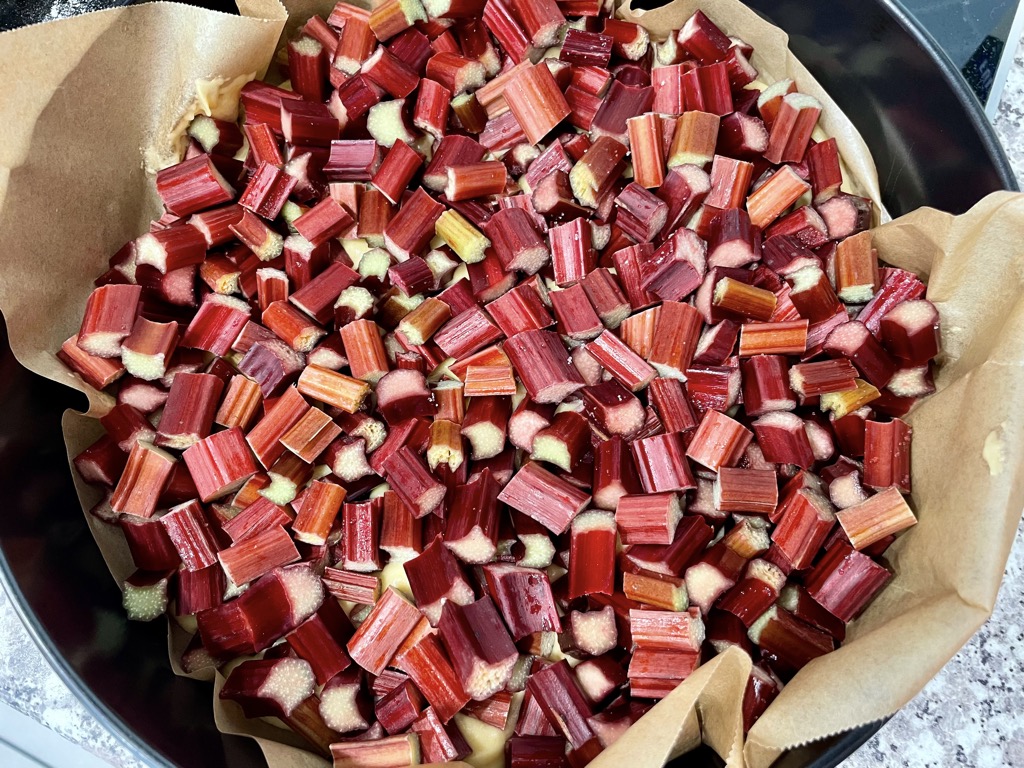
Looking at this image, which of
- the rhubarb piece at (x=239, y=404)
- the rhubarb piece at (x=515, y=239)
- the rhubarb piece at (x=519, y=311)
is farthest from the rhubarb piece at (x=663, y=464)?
the rhubarb piece at (x=239, y=404)

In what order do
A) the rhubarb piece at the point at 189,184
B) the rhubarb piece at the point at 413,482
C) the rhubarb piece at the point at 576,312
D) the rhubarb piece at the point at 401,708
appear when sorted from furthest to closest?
the rhubarb piece at the point at 189,184 → the rhubarb piece at the point at 576,312 → the rhubarb piece at the point at 413,482 → the rhubarb piece at the point at 401,708

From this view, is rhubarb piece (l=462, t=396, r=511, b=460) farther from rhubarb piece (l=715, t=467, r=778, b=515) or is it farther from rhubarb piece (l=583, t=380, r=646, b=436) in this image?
rhubarb piece (l=715, t=467, r=778, b=515)

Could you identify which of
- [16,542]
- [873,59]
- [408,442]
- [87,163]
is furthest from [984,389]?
[87,163]

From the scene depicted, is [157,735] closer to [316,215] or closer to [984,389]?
[316,215]

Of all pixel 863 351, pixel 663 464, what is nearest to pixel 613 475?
pixel 663 464

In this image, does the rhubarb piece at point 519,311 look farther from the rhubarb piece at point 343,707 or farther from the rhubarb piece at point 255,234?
the rhubarb piece at point 343,707

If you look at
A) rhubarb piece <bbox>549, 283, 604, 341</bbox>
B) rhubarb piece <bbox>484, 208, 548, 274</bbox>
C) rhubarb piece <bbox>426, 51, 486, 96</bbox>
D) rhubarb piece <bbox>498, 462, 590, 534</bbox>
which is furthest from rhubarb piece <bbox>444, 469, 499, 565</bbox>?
rhubarb piece <bbox>426, 51, 486, 96</bbox>
